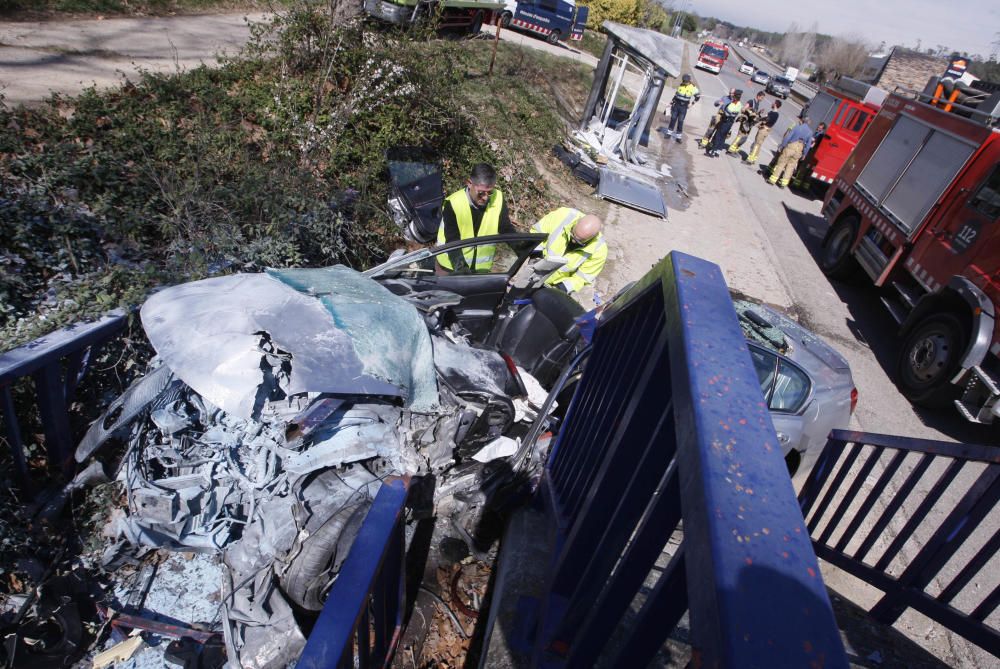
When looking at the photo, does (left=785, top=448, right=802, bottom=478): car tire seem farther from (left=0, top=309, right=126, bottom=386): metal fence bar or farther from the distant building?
the distant building

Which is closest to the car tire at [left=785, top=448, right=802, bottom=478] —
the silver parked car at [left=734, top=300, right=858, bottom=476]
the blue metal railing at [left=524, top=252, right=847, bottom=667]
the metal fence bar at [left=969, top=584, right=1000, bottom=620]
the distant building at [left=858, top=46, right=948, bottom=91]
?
the silver parked car at [left=734, top=300, right=858, bottom=476]

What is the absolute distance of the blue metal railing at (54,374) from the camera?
7.80ft

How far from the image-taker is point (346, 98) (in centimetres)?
736

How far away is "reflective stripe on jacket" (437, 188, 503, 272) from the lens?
4.56 m

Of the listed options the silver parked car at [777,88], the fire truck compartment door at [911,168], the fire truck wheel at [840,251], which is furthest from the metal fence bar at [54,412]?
the silver parked car at [777,88]

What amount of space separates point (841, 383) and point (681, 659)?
3.61 meters

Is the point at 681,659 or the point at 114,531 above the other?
the point at 681,659

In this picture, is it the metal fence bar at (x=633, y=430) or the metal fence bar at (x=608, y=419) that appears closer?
the metal fence bar at (x=633, y=430)

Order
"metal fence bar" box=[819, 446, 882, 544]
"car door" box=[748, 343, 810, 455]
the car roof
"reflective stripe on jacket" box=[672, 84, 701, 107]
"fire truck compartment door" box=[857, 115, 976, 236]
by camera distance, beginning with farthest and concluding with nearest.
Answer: "reflective stripe on jacket" box=[672, 84, 701, 107] < "fire truck compartment door" box=[857, 115, 976, 236] < the car roof < "car door" box=[748, 343, 810, 455] < "metal fence bar" box=[819, 446, 882, 544]

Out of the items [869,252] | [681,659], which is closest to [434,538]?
[681,659]

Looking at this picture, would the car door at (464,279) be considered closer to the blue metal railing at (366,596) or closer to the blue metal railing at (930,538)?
the blue metal railing at (366,596)

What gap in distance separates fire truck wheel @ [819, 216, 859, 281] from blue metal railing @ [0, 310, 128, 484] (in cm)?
1080

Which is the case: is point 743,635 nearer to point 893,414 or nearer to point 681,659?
point 681,659

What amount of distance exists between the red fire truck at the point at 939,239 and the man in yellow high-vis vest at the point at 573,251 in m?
4.15
